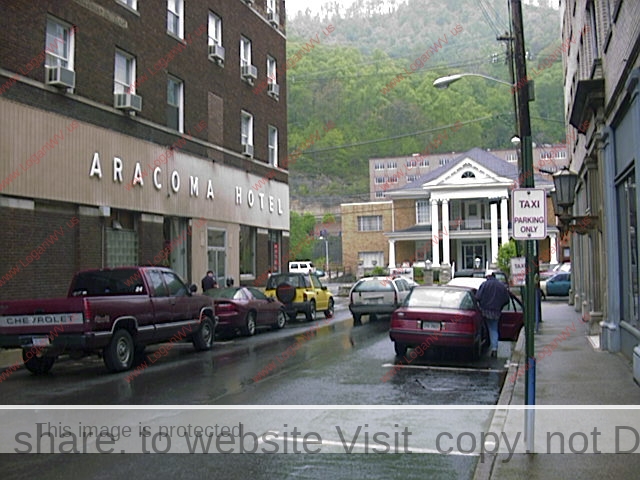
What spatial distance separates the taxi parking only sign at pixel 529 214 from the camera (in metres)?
7.06

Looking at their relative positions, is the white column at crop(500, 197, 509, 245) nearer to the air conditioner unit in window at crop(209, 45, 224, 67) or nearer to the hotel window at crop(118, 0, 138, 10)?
the air conditioner unit in window at crop(209, 45, 224, 67)

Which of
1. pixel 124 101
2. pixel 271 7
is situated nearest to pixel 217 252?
pixel 124 101

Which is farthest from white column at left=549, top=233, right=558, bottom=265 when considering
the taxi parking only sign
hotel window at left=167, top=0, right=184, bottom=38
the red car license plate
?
the taxi parking only sign

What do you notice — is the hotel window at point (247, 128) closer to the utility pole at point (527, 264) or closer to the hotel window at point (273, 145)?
the hotel window at point (273, 145)

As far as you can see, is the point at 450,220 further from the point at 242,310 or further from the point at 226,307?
the point at 226,307

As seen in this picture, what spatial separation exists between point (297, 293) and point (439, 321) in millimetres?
10968

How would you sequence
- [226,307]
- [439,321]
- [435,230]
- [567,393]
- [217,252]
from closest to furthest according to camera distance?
[567,393] < [439,321] < [226,307] < [217,252] < [435,230]

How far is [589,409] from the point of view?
858 centimetres

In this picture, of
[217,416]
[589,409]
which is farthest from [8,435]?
[589,409]

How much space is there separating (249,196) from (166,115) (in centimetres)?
700

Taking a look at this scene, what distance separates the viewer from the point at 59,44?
1852 centimetres

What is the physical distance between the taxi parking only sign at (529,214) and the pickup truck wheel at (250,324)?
496 inches

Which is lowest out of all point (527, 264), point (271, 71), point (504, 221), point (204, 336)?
point (204, 336)

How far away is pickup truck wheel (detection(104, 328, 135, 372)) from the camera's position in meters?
12.3
